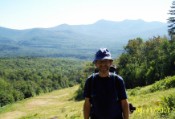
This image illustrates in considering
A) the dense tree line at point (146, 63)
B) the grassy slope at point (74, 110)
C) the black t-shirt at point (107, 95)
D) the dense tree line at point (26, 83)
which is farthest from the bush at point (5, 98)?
the black t-shirt at point (107, 95)

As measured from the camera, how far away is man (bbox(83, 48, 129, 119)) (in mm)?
7031

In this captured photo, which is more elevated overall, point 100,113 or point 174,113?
point 100,113

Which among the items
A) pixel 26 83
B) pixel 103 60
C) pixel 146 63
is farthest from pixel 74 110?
pixel 26 83

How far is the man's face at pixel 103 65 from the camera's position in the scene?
7039 mm

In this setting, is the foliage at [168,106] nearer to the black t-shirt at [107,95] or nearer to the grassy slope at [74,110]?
the grassy slope at [74,110]

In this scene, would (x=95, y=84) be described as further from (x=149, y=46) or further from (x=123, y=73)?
(x=149, y=46)

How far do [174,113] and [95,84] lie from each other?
6.19 meters

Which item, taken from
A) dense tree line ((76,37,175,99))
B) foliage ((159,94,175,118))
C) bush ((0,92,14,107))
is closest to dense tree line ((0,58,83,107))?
bush ((0,92,14,107))

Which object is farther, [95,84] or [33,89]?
[33,89]

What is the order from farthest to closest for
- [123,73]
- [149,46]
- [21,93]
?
[21,93]
[149,46]
[123,73]

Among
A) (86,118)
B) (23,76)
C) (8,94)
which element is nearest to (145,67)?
(86,118)

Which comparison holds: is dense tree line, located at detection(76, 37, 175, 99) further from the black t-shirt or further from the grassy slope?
the black t-shirt

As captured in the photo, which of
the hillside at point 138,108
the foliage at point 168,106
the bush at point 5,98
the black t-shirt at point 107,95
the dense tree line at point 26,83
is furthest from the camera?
the dense tree line at point 26,83

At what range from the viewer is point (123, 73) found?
62750mm
